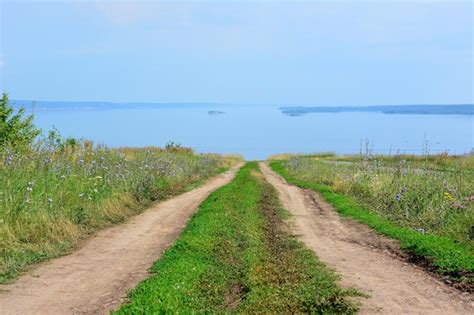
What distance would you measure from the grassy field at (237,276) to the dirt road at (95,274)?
521mm

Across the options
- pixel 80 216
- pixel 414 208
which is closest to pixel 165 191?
pixel 80 216

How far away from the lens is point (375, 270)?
9.94m

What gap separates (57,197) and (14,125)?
11383 mm

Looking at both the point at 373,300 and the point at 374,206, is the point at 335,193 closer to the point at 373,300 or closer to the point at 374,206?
the point at 374,206

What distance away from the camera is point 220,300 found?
800cm

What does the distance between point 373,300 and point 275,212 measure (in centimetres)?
884

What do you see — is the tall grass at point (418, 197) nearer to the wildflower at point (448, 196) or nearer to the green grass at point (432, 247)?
the wildflower at point (448, 196)

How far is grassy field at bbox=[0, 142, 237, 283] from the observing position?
35.8 feet

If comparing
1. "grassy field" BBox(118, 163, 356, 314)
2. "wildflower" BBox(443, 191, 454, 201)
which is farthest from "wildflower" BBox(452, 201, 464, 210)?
"grassy field" BBox(118, 163, 356, 314)

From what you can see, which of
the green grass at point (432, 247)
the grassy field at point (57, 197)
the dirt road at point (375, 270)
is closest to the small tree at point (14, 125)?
the grassy field at point (57, 197)

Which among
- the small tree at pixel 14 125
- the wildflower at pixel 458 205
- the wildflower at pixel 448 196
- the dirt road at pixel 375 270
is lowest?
the dirt road at pixel 375 270

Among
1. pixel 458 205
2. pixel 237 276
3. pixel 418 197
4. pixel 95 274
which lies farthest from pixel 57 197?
pixel 458 205

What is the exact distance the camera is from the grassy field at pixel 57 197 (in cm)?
1091

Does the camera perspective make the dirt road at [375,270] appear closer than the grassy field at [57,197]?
Yes
